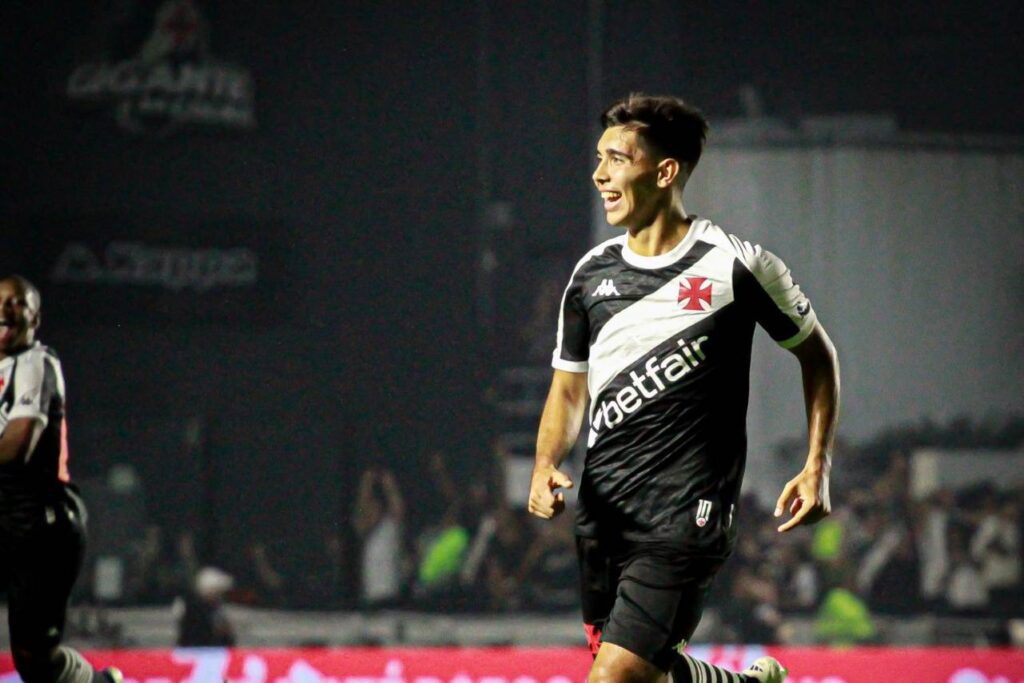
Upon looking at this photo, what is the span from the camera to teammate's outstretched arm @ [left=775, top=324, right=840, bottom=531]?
3.37 metres

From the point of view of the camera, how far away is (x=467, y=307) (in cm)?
1018

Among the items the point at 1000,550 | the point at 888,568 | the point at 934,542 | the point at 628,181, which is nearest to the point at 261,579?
the point at 888,568

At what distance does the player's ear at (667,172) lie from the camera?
359 cm

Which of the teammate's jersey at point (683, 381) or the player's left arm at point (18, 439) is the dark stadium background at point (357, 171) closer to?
the player's left arm at point (18, 439)

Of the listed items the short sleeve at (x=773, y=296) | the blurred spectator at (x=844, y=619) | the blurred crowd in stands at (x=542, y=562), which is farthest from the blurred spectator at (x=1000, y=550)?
the short sleeve at (x=773, y=296)

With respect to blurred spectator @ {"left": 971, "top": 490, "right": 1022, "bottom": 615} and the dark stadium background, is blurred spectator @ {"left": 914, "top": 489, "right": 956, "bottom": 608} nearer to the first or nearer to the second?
blurred spectator @ {"left": 971, "top": 490, "right": 1022, "bottom": 615}

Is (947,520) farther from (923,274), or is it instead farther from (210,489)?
(210,489)

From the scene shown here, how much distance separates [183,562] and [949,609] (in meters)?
5.08

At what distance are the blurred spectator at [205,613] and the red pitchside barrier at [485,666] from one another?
3785 mm

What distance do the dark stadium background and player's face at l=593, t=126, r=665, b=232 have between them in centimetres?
644

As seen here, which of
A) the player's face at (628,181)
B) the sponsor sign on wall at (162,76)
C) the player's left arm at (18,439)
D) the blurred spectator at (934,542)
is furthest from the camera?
the sponsor sign on wall at (162,76)

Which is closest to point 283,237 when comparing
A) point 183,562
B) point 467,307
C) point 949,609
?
point 467,307

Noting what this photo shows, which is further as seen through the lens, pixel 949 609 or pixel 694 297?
pixel 949 609

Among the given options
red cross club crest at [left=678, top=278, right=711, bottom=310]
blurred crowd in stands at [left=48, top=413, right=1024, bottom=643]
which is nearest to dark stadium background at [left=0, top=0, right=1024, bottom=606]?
blurred crowd in stands at [left=48, top=413, right=1024, bottom=643]
